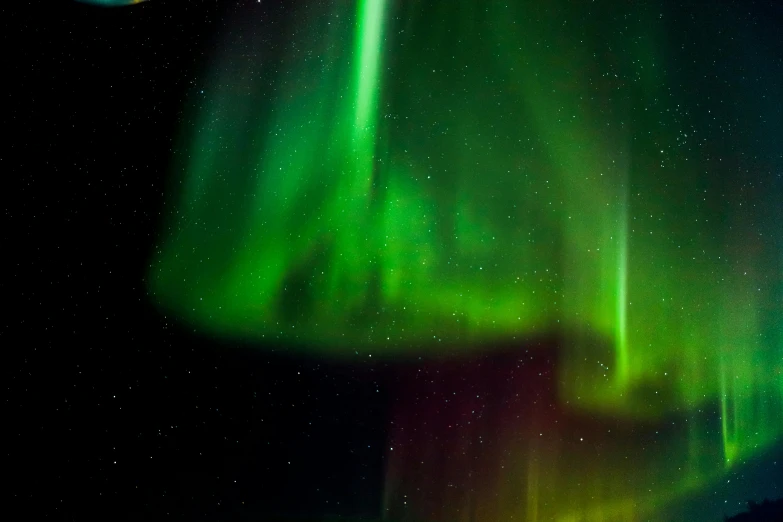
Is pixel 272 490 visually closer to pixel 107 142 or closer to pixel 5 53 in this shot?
pixel 107 142

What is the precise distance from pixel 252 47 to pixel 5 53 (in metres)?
0.46

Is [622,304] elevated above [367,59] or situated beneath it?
situated beneath

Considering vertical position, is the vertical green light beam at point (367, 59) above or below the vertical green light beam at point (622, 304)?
above

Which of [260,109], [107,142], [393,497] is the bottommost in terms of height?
[393,497]

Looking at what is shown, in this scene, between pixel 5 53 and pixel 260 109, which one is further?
pixel 260 109

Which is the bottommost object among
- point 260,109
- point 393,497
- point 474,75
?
point 393,497

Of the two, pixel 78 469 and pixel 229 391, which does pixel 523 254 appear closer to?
pixel 229 391

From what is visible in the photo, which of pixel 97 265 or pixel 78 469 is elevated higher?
pixel 97 265

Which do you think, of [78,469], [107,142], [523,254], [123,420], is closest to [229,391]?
[123,420]

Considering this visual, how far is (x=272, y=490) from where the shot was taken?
1176mm

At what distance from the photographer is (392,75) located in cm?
127

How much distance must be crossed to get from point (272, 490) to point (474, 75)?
3.11 feet

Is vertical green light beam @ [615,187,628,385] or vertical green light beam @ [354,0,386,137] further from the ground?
vertical green light beam @ [354,0,386,137]

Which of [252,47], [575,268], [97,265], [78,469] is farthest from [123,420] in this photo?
[575,268]
